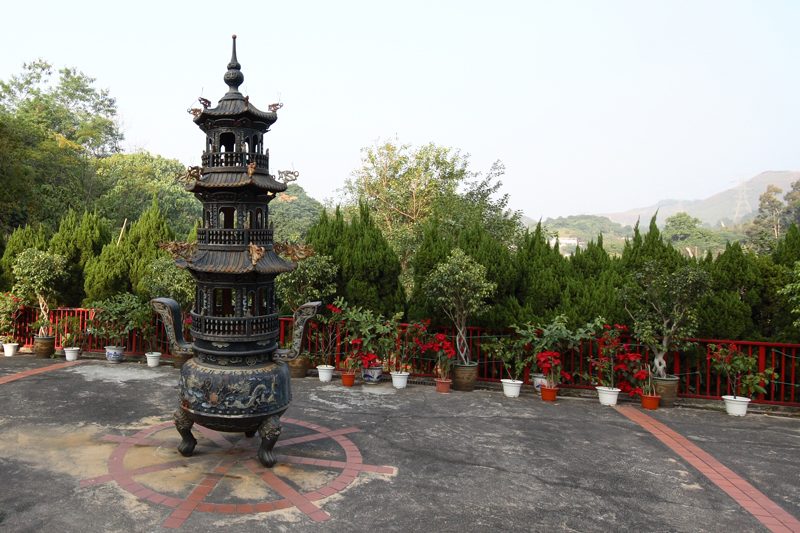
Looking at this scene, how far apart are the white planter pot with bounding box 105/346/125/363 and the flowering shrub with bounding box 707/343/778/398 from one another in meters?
12.3

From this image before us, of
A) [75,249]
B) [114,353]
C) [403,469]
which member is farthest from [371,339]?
[75,249]

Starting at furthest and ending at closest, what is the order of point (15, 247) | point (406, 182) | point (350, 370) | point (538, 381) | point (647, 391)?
1. point (406, 182)
2. point (15, 247)
3. point (350, 370)
4. point (538, 381)
5. point (647, 391)

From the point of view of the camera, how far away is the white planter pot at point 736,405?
28.4ft

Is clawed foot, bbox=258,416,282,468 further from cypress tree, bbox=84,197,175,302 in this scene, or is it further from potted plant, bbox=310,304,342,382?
cypress tree, bbox=84,197,175,302

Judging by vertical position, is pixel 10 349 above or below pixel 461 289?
below

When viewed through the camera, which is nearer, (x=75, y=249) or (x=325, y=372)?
(x=325, y=372)

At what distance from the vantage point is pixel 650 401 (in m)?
8.88

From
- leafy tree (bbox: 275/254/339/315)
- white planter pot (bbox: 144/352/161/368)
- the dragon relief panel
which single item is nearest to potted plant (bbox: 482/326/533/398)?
leafy tree (bbox: 275/254/339/315)

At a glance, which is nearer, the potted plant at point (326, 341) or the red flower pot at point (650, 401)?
the red flower pot at point (650, 401)

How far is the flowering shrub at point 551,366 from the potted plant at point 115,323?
9137mm

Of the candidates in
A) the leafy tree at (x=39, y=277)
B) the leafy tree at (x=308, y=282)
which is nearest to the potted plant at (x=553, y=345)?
the leafy tree at (x=308, y=282)

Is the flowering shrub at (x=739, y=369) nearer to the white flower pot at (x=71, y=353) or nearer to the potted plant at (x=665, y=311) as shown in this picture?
the potted plant at (x=665, y=311)

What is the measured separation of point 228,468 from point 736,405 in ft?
26.7

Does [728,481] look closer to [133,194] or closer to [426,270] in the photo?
[426,270]
